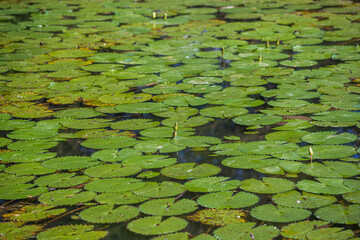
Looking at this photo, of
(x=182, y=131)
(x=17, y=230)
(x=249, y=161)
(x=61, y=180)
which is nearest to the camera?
(x=17, y=230)

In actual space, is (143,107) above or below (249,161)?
above

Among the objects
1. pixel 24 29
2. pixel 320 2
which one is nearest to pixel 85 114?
pixel 24 29

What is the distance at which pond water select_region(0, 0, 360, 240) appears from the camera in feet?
8.82

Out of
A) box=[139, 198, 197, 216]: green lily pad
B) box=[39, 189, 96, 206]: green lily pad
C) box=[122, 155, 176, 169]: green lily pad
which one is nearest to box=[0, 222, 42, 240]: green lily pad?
box=[39, 189, 96, 206]: green lily pad

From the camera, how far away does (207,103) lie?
172 inches

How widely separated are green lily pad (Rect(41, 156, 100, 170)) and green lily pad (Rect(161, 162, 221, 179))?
0.48 metres

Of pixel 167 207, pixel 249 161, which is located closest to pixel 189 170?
pixel 249 161

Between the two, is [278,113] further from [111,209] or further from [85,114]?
[111,209]

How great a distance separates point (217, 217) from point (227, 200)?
181 mm

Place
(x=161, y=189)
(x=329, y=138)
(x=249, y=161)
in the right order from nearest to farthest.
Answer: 1. (x=161, y=189)
2. (x=249, y=161)
3. (x=329, y=138)

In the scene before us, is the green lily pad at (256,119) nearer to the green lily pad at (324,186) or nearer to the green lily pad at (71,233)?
the green lily pad at (324,186)

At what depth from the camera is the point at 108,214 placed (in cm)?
272

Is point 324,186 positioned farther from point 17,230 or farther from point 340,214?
point 17,230

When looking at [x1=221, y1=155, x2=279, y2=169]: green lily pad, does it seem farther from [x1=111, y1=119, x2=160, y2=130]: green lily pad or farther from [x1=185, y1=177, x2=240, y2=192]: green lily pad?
[x1=111, y1=119, x2=160, y2=130]: green lily pad
